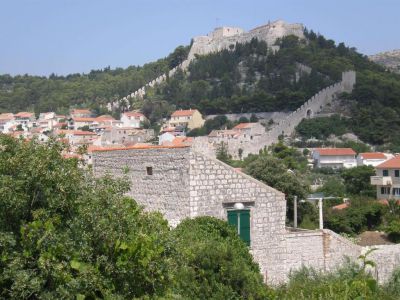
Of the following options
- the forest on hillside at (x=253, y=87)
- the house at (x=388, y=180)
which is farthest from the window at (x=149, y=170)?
the forest on hillside at (x=253, y=87)

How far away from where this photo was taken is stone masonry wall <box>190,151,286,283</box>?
1157 centimetres

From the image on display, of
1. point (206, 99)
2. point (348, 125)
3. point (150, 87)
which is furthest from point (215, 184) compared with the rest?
point (150, 87)

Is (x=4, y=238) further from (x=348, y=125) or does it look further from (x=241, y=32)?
(x=241, y=32)

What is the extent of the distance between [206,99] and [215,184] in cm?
9904

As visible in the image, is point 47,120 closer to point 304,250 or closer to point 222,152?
point 222,152

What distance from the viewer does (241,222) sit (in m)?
11.9

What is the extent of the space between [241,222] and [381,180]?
3810 centimetres

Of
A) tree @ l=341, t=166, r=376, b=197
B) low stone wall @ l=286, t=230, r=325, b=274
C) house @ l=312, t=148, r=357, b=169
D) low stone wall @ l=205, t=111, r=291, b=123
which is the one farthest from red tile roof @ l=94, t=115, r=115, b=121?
low stone wall @ l=286, t=230, r=325, b=274

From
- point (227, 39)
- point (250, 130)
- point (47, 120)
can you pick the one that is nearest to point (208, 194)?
point (250, 130)

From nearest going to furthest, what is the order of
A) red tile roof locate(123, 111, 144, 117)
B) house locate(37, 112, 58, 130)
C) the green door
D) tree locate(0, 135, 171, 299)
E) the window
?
1. tree locate(0, 135, 171, 299)
2. the green door
3. the window
4. red tile roof locate(123, 111, 144, 117)
5. house locate(37, 112, 58, 130)

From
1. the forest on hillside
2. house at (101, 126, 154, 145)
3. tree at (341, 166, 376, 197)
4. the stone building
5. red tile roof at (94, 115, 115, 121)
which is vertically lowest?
tree at (341, 166, 376, 197)

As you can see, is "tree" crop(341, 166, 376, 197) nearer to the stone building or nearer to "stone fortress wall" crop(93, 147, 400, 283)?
"stone fortress wall" crop(93, 147, 400, 283)

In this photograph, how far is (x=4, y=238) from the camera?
20.1 feet

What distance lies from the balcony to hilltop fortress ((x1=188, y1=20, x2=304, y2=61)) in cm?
7568
